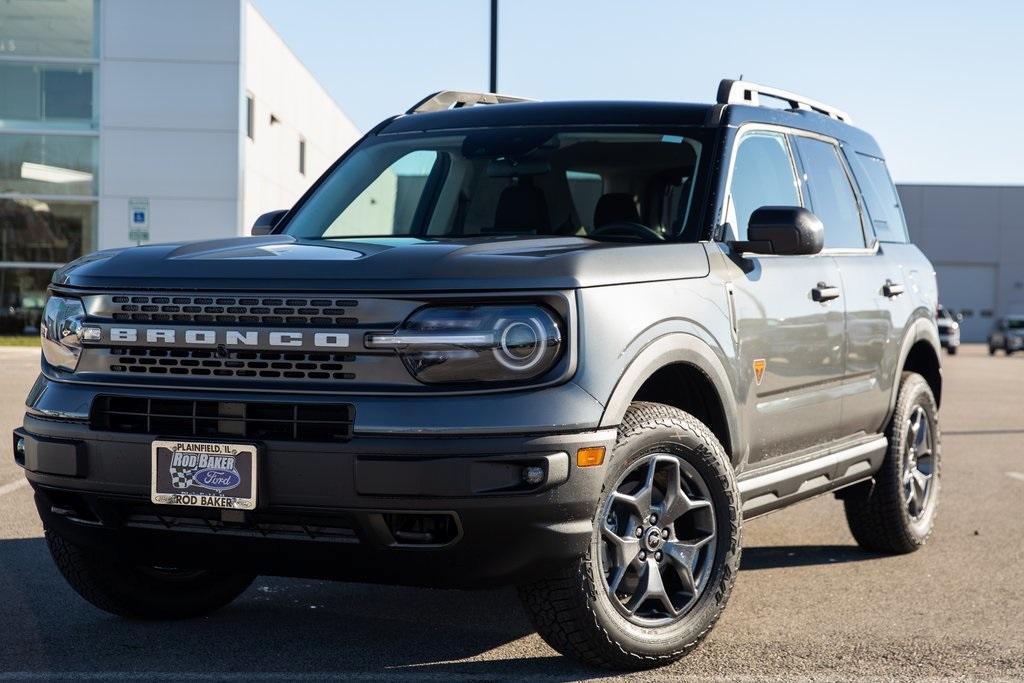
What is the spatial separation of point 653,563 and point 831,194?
2.46 metres

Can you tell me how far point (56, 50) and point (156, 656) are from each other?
28491 millimetres

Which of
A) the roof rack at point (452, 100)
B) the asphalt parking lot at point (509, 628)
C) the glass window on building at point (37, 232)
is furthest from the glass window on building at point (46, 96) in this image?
the roof rack at point (452, 100)

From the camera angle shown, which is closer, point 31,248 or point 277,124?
point 31,248

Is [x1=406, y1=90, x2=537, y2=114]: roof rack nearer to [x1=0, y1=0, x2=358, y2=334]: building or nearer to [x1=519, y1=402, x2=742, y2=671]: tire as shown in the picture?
[x1=519, y1=402, x2=742, y2=671]: tire

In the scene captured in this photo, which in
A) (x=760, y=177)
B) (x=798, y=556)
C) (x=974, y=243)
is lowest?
(x=798, y=556)

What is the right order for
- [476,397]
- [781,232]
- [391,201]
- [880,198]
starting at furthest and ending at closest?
[880,198], [391,201], [781,232], [476,397]

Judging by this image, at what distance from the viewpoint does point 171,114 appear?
31.2 meters

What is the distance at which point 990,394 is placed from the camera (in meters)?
21.1

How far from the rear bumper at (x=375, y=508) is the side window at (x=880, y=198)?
3152 millimetres

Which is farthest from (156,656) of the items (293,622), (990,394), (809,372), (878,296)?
(990,394)

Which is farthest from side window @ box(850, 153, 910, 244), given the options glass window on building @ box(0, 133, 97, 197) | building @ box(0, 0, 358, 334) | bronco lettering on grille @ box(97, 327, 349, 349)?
glass window on building @ box(0, 133, 97, 197)

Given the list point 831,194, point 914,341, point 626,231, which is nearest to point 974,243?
point 914,341

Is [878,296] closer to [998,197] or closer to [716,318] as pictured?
[716,318]

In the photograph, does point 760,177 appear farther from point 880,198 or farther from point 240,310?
point 240,310
